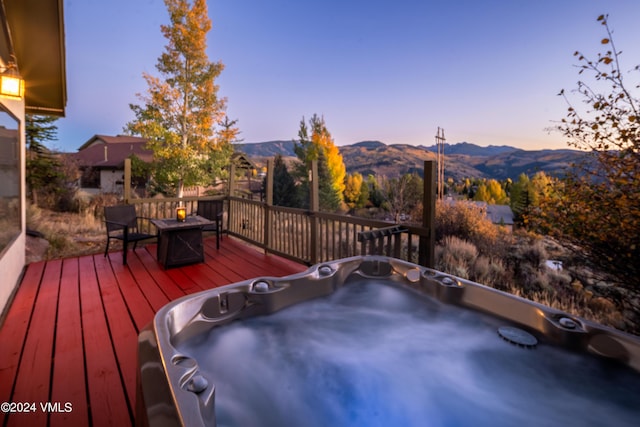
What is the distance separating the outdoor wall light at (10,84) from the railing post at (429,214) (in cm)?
357

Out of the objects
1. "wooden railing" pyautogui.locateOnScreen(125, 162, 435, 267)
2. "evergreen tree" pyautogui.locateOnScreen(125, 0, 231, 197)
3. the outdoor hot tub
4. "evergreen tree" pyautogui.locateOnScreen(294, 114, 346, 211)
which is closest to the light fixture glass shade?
"wooden railing" pyautogui.locateOnScreen(125, 162, 435, 267)

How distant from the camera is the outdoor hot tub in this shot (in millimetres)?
1441

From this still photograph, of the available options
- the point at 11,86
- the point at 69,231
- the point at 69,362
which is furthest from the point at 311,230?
the point at 69,231

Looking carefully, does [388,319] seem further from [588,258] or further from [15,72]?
[15,72]

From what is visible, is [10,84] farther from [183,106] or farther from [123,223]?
[183,106]

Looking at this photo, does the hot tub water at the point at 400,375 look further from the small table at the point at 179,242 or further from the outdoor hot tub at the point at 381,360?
the small table at the point at 179,242

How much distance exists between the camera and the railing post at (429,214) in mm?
2684

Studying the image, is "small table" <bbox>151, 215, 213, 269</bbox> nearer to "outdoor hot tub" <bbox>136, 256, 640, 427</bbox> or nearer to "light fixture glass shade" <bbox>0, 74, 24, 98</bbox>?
"light fixture glass shade" <bbox>0, 74, 24, 98</bbox>

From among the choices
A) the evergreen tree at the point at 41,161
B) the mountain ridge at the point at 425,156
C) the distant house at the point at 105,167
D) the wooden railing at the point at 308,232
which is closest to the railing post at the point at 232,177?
the wooden railing at the point at 308,232

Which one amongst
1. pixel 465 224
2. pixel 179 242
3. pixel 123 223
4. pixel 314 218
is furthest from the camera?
pixel 465 224

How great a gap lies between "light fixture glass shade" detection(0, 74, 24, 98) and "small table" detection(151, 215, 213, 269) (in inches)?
71.2

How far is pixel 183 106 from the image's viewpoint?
37.5 feet

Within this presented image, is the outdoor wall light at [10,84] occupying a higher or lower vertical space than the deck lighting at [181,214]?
higher

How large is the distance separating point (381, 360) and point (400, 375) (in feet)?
0.49
